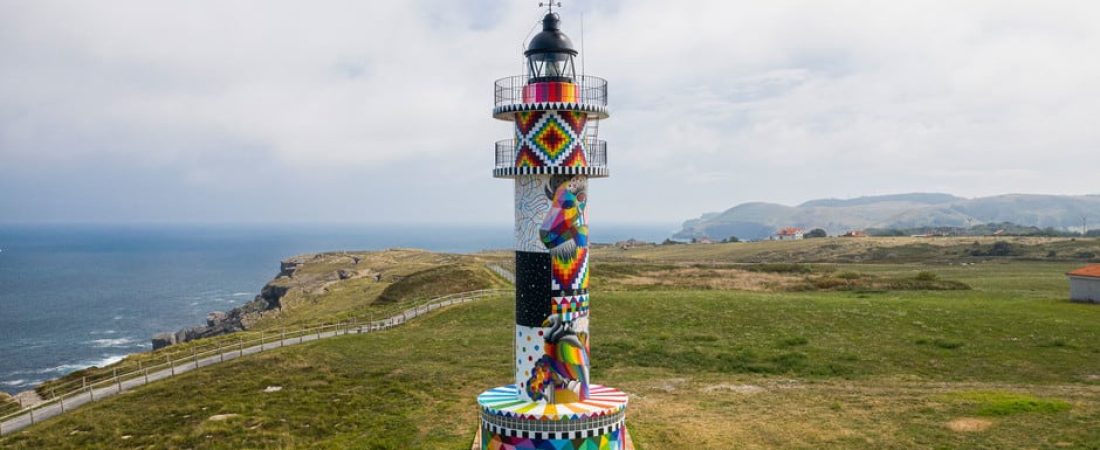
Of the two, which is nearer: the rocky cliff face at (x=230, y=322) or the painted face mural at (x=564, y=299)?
the painted face mural at (x=564, y=299)

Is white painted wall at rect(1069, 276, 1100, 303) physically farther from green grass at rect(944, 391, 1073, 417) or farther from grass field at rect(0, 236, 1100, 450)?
green grass at rect(944, 391, 1073, 417)

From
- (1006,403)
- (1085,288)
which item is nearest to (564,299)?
(1006,403)

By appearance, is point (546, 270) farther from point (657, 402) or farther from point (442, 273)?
point (442, 273)

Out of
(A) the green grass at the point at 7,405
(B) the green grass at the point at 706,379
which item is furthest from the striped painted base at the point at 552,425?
(A) the green grass at the point at 7,405

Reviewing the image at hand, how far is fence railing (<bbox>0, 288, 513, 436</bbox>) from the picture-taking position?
3212cm

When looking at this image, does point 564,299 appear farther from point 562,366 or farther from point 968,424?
point 968,424

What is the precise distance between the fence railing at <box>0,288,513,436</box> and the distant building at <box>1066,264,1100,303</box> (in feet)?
123

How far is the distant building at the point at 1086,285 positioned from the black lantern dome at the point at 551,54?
45.8 meters

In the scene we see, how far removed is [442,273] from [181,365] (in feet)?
103

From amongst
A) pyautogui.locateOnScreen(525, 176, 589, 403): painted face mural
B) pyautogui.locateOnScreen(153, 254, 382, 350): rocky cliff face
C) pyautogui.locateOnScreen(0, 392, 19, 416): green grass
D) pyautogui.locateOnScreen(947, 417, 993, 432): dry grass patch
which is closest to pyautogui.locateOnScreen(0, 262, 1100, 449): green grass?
pyautogui.locateOnScreen(947, 417, 993, 432): dry grass patch

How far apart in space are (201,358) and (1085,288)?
168 feet

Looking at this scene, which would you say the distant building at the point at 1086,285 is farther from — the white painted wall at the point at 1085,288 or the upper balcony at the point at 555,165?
the upper balcony at the point at 555,165

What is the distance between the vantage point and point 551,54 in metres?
16.7

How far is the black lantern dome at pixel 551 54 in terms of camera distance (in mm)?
16562
